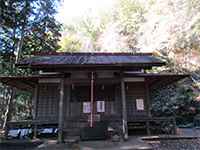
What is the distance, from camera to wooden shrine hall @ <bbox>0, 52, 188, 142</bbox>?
9117mm

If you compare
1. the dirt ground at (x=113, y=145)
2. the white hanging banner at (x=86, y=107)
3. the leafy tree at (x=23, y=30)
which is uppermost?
the leafy tree at (x=23, y=30)

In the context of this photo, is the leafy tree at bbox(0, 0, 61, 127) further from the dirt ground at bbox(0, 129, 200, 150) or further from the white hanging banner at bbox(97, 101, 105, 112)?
the white hanging banner at bbox(97, 101, 105, 112)

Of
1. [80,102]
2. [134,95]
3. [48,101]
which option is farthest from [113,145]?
[48,101]

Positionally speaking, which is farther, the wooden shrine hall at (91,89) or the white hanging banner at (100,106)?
the white hanging banner at (100,106)

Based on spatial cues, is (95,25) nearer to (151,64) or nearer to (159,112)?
(159,112)

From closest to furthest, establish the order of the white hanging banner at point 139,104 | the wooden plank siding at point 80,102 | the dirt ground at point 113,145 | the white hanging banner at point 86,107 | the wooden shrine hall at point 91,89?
the dirt ground at point 113,145 → the wooden shrine hall at point 91,89 → the wooden plank siding at point 80,102 → the white hanging banner at point 86,107 → the white hanging banner at point 139,104

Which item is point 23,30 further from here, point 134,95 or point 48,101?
point 134,95

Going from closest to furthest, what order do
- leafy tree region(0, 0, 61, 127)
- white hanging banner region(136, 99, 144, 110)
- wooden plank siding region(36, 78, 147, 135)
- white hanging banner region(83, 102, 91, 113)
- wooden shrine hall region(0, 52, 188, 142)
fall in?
wooden shrine hall region(0, 52, 188, 142)
wooden plank siding region(36, 78, 147, 135)
white hanging banner region(83, 102, 91, 113)
white hanging banner region(136, 99, 144, 110)
leafy tree region(0, 0, 61, 127)

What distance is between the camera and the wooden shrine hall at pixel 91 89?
9117 millimetres

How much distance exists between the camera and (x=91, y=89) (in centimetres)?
1005

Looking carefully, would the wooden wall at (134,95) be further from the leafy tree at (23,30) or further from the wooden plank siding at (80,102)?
the leafy tree at (23,30)

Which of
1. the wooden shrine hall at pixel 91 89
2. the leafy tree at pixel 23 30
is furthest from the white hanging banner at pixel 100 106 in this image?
the leafy tree at pixel 23 30

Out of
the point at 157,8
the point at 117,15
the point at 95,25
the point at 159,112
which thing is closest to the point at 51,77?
the point at 159,112

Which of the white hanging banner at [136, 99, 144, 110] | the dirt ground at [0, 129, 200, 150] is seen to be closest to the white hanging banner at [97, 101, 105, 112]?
the white hanging banner at [136, 99, 144, 110]
